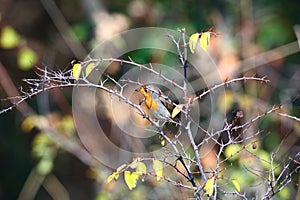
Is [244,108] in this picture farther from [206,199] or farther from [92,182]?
[92,182]

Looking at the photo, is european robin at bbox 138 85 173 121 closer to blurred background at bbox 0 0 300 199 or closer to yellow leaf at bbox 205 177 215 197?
Answer: yellow leaf at bbox 205 177 215 197

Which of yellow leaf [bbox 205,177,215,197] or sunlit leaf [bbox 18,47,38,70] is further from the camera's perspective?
sunlit leaf [bbox 18,47,38,70]

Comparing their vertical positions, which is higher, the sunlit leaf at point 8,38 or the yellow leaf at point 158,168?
the sunlit leaf at point 8,38

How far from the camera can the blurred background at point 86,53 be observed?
401 centimetres

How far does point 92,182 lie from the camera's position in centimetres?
525

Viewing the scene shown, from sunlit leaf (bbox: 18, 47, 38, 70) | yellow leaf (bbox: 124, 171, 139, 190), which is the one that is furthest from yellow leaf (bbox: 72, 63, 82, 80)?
sunlit leaf (bbox: 18, 47, 38, 70)

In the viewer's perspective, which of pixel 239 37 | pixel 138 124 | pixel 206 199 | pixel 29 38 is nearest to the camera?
pixel 206 199

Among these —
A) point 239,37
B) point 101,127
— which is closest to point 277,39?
point 239,37

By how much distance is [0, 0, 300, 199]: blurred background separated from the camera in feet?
13.2

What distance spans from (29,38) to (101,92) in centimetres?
113

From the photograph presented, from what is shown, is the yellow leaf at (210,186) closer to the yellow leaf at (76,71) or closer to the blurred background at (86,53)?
the yellow leaf at (76,71)

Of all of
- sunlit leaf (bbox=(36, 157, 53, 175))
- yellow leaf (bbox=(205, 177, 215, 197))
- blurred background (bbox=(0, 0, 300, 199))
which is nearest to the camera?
yellow leaf (bbox=(205, 177, 215, 197))

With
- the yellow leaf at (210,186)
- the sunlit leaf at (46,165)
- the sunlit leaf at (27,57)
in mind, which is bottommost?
the sunlit leaf at (46,165)

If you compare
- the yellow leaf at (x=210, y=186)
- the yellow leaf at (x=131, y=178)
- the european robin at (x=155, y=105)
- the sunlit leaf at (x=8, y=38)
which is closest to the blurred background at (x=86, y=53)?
the sunlit leaf at (x=8, y=38)
